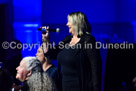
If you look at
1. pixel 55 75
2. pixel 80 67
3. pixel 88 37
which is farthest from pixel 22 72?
pixel 55 75

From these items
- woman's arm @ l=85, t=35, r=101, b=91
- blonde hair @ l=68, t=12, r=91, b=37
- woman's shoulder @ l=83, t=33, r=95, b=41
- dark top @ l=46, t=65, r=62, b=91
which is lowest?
dark top @ l=46, t=65, r=62, b=91

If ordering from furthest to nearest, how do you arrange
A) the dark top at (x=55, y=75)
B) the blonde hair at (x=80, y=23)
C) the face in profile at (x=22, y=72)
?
the dark top at (x=55, y=75) < the blonde hair at (x=80, y=23) < the face in profile at (x=22, y=72)

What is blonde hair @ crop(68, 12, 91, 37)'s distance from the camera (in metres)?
3.12

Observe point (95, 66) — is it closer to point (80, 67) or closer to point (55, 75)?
point (80, 67)

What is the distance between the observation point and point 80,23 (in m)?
3.12

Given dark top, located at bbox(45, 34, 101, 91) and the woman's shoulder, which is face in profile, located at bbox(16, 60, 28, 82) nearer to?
dark top, located at bbox(45, 34, 101, 91)

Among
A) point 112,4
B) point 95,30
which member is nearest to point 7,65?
point 95,30

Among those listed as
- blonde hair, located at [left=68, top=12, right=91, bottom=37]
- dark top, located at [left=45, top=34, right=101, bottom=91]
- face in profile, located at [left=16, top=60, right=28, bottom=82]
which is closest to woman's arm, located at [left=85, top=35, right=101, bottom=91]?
dark top, located at [left=45, top=34, right=101, bottom=91]

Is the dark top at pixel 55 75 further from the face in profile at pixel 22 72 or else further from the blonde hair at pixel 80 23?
the face in profile at pixel 22 72

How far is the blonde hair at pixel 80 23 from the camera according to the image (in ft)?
10.3

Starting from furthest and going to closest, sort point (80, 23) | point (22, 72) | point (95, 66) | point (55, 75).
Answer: point (55, 75) → point (80, 23) → point (95, 66) → point (22, 72)

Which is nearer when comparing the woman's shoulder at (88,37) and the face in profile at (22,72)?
the face in profile at (22,72)

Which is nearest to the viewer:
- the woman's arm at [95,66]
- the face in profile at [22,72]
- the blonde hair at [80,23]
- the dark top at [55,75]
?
the face in profile at [22,72]

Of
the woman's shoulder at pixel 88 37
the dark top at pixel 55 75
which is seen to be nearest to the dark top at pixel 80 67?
the woman's shoulder at pixel 88 37
